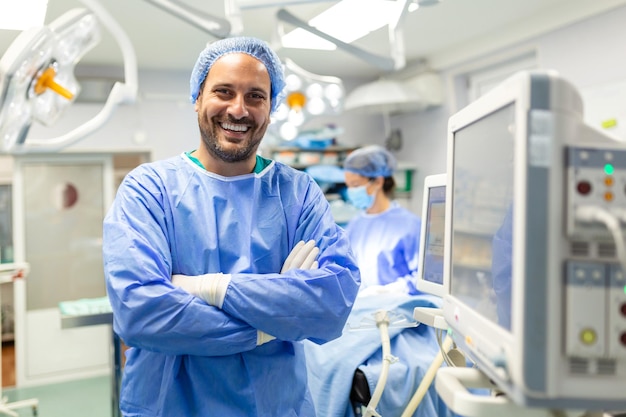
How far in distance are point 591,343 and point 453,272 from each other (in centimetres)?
42

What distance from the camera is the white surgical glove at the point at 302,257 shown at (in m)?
1.38

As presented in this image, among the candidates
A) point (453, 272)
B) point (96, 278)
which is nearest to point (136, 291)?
point (453, 272)

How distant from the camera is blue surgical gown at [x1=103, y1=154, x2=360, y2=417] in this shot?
47.9 inches

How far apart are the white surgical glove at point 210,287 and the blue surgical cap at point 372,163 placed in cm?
223

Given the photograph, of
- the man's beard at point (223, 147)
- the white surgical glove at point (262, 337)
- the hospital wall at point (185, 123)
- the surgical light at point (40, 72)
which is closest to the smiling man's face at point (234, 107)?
the man's beard at point (223, 147)

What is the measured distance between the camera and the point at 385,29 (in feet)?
12.1

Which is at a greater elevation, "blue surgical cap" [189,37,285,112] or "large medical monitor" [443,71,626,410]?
"blue surgical cap" [189,37,285,112]

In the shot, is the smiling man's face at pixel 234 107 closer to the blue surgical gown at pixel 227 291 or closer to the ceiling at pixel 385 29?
the blue surgical gown at pixel 227 291

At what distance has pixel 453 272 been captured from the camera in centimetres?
116

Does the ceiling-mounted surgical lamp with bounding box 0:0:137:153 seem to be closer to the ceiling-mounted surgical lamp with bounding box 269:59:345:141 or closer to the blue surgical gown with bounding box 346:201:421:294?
the ceiling-mounted surgical lamp with bounding box 269:59:345:141

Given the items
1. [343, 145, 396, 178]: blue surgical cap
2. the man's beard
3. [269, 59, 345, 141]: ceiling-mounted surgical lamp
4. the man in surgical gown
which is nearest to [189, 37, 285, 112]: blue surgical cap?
the man in surgical gown

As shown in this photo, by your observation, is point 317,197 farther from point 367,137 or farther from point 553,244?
point 367,137

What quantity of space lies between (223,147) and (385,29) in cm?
256

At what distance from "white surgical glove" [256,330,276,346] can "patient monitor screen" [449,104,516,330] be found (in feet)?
1.43
